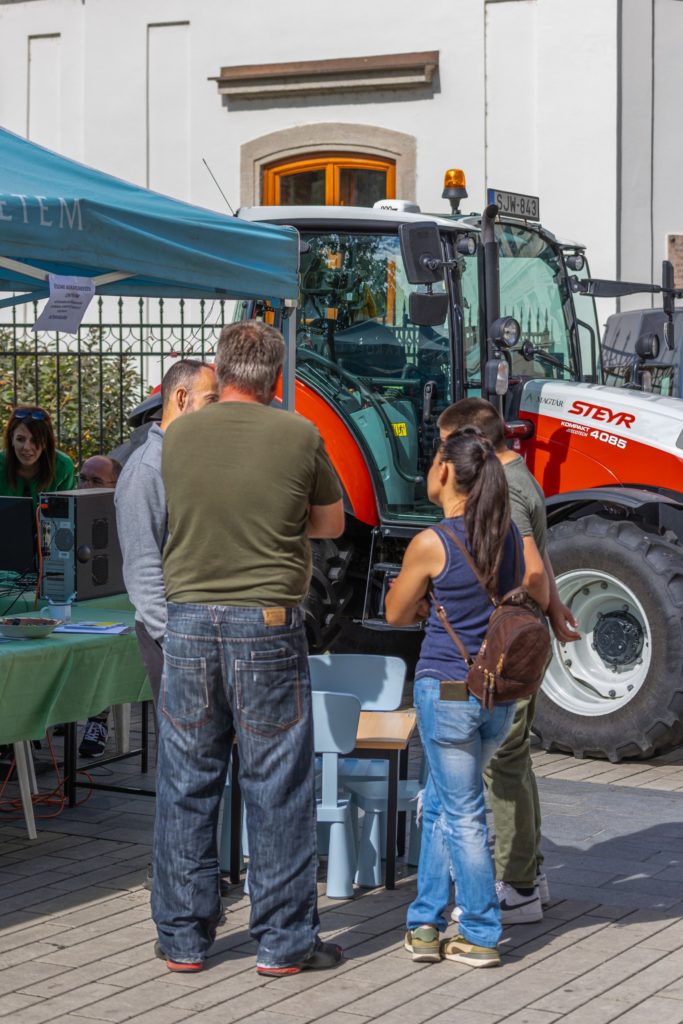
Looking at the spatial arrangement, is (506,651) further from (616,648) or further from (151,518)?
(616,648)

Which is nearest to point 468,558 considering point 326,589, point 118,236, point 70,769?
point 118,236

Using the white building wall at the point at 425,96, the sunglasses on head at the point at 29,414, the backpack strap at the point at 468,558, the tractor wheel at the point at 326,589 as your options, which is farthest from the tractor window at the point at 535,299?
the white building wall at the point at 425,96

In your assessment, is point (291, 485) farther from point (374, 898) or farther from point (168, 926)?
point (374, 898)

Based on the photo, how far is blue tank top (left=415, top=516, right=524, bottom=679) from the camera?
4.60 meters

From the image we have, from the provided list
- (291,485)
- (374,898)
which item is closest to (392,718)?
(374,898)

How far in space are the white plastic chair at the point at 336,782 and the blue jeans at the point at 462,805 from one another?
A: 52 cm

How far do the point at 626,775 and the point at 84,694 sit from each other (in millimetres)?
2668

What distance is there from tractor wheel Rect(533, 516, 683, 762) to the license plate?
165 centimetres

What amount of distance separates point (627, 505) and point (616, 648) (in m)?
0.71

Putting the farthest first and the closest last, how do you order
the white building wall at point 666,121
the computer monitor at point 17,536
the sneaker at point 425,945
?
the white building wall at point 666,121
the computer monitor at point 17,536
the sneaker at point 425,945

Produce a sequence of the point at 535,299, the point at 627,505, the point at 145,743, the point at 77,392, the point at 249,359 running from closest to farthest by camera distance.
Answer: the point at 249,359 → the point at 145,743 → the point at 627,505 → the point at 535,299 → the point at 77,392

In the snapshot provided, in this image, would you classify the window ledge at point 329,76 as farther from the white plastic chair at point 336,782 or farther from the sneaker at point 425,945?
the sneaker at point 425,945

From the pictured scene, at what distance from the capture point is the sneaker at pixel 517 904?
16.8ft

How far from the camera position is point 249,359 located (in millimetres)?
4590
